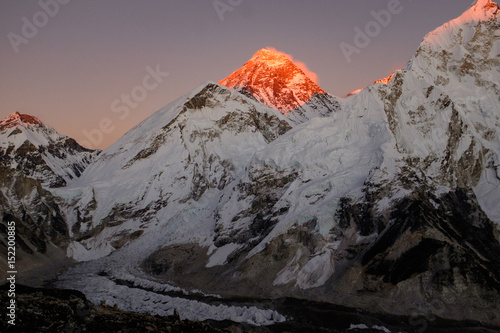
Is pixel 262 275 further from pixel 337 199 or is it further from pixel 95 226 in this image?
pixel 95 226

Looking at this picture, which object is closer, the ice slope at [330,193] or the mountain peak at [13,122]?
the ice slope at [330,193]

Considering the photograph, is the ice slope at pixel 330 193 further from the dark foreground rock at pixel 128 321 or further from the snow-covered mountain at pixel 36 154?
the snow-covered mountain at pixel 36 154

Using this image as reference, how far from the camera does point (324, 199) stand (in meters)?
83.1

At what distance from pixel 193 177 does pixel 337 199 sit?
61010 mm

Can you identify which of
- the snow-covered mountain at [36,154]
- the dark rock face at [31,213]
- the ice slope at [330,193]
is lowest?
the ice slope at [330,193]

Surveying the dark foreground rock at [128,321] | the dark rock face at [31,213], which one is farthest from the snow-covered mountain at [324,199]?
A: the dark rock face at [31,213]

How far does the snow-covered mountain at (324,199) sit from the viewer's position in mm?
62406

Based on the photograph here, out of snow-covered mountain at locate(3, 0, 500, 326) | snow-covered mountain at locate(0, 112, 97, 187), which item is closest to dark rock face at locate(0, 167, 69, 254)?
snow-covered mountain at locate(3, 0, 500, 326)

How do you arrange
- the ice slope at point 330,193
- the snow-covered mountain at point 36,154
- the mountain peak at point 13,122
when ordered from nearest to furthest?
1. the ice slope at point 330,193
2. the snow-covered mountain at point 36,154
3. the mountain peak at point 13,122

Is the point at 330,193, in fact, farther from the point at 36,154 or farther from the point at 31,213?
the point at 36,154

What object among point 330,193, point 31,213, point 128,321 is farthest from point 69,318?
point 31,213

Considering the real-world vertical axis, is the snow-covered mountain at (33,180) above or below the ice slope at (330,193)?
above

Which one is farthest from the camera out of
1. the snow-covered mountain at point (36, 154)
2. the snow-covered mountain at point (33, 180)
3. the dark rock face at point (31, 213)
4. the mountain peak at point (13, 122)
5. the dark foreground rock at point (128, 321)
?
the mountain peak at point (13, 122)

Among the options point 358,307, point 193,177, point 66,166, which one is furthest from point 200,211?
point 66,166
